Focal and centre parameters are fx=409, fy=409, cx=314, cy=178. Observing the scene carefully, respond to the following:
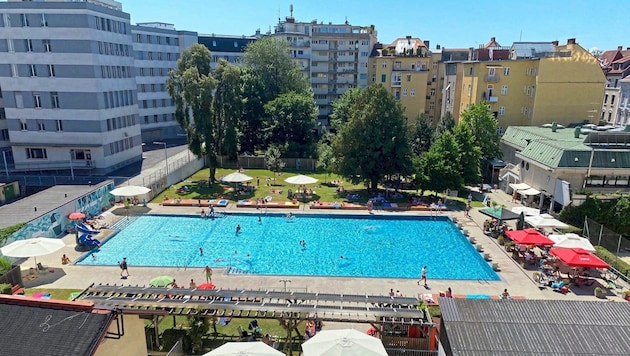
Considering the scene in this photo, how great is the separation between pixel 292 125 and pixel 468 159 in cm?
2367

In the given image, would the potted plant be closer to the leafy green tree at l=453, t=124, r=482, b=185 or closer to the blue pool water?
the blue pool water

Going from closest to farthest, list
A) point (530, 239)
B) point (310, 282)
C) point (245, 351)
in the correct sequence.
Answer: point (245, 351), point (310, 282), point (530, 239)

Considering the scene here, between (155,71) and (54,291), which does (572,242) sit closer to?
(54,291)

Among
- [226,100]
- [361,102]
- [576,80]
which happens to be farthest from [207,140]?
[576,80]

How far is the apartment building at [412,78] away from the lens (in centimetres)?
6675

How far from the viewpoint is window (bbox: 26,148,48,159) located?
4459 centimetres

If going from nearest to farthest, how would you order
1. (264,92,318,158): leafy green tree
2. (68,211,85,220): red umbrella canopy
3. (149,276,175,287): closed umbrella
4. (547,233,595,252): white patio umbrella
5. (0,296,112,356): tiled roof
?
(0,296,112,356): tiled roof → (149,276,175,287): closed umbrella → (547,233,595,252): white patio umbrella → (68,211,85,220): red umbrella canopy → (264,92,318,158): leafy green tree

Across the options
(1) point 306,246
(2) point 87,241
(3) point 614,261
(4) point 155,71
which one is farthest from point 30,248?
(4) point 155,71

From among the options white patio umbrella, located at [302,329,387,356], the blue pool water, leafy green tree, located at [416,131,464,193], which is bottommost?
the blue pool water

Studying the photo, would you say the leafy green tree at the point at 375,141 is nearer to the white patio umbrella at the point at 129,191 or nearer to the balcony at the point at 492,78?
the balcony at the point at 492,78

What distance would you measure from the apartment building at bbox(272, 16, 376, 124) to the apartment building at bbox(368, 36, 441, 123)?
31.7 feet

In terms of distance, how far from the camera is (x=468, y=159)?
40250mm

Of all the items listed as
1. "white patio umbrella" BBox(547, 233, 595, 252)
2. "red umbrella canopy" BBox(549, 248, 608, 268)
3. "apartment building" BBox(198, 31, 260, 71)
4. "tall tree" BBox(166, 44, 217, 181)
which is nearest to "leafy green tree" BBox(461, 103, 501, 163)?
"white patio umbrella" BBox(547, 233, 595, 252)

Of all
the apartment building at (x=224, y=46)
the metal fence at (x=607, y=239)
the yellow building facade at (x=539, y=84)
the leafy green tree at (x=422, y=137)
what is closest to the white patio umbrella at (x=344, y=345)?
the metal fence at (x=607, y=239)
